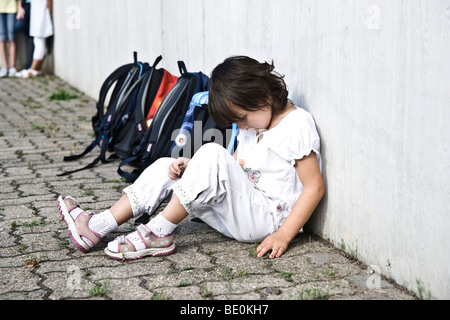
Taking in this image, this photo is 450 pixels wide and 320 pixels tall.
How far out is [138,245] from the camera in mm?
3045

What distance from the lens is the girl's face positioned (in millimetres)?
3115

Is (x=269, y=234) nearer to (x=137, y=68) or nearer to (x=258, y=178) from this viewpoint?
(x=258, y=178)

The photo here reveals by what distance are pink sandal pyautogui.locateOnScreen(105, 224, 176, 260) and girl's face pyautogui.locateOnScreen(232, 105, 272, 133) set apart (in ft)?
2.12

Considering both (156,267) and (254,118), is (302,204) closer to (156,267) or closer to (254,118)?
(254,118)

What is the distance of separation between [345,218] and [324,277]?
14.7 inches

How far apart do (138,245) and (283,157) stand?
783mm

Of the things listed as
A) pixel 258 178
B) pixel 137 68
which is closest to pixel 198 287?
pixel 258 178

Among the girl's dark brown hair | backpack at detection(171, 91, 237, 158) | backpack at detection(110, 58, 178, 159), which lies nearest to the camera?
the girl's dark brown hair

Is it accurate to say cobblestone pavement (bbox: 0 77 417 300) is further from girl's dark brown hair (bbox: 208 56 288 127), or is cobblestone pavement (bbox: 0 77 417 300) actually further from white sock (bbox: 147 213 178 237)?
girl's dark brown hair (bbox: 208 56 288 127)

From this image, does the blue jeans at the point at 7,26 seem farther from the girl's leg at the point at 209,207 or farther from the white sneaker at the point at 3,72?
the girl's leg at the point at 209,207

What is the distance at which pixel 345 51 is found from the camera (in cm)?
294

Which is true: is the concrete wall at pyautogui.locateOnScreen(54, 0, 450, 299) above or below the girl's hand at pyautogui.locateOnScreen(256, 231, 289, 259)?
above

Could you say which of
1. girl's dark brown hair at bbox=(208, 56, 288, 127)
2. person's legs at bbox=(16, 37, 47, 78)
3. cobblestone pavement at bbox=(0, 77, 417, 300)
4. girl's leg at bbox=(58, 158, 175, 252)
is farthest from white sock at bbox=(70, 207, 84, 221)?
person's legs at bbox=(16, 37, 47, 78)
